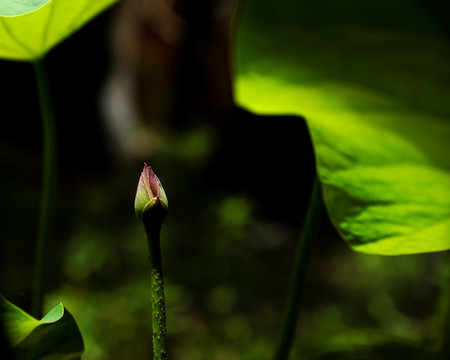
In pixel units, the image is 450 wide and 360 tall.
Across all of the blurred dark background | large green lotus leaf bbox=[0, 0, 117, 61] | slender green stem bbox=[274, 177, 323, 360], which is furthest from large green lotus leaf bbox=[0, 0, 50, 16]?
the blurred dark background

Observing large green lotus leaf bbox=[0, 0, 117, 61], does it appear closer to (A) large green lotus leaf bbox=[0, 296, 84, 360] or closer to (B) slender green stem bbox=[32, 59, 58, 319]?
(B) slender green stem bbox=[32, 59, 58, 319]

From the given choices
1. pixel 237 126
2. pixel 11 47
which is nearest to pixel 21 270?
pixel 237 126

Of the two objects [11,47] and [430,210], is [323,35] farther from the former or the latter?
[11,47]

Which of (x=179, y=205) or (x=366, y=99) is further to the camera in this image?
(x=179, y=205)

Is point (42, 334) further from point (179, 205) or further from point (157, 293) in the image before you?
point (179, 205)

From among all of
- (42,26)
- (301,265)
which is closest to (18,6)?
(42,26)

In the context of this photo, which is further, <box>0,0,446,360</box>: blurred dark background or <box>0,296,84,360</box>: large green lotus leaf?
<box>0,0,446,360</box>: blurred dark background
